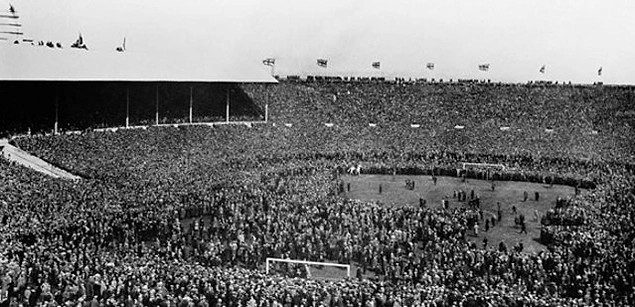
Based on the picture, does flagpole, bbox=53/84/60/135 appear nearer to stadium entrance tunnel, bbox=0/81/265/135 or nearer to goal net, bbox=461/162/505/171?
stadium entrance tunnel, bbox=0/81/265/135

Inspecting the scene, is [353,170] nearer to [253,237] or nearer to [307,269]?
[253,237]

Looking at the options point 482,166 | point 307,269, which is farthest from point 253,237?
point 482,166

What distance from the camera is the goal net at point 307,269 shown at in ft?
64.8

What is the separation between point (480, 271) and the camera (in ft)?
64.6

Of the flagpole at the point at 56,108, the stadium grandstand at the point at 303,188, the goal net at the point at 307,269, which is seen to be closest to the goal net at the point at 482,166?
the stadium grandstand at the point at 303,188

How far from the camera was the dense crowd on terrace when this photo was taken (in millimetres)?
15570

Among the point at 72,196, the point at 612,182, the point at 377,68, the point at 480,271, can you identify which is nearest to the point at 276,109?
the point at 377,68

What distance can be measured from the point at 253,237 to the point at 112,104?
74.3ft

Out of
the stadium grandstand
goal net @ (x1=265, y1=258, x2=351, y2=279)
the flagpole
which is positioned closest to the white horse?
the stadium grandstand

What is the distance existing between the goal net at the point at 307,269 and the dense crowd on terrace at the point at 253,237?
11.2 inches

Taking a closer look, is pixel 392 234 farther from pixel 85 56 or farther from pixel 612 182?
pixel 85 56

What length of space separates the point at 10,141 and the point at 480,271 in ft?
79.5

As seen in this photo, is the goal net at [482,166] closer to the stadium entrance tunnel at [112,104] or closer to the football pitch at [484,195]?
the football pitch at [484,195]

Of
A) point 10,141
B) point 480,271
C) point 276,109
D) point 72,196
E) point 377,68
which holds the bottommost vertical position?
point 480,271
